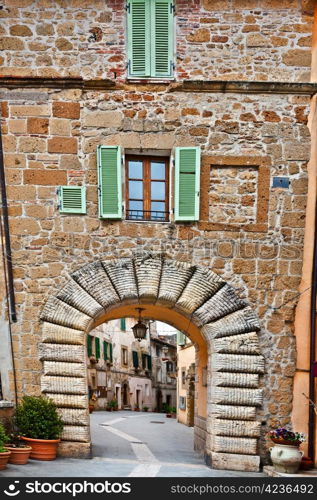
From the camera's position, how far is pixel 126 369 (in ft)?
112

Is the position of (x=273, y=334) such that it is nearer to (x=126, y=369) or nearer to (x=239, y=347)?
(x=239, y=347)

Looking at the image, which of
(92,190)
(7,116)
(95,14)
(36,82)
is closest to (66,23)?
(95,14)

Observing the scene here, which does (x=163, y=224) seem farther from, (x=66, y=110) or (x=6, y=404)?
(x=6, y=404)

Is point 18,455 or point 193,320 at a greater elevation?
point 193,320

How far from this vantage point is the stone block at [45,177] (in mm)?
9016

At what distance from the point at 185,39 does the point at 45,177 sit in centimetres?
305

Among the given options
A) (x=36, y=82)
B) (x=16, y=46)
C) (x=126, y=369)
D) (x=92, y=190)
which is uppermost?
(x=16, y=46)

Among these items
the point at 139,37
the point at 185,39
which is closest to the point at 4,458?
the point at 139,37

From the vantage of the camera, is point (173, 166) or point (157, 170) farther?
point (157, 170)

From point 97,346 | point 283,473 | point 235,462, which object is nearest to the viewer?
point 283,473

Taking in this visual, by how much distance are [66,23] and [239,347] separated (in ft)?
18.5

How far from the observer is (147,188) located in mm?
9328

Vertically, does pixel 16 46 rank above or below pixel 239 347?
above

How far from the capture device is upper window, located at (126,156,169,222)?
9.26m
